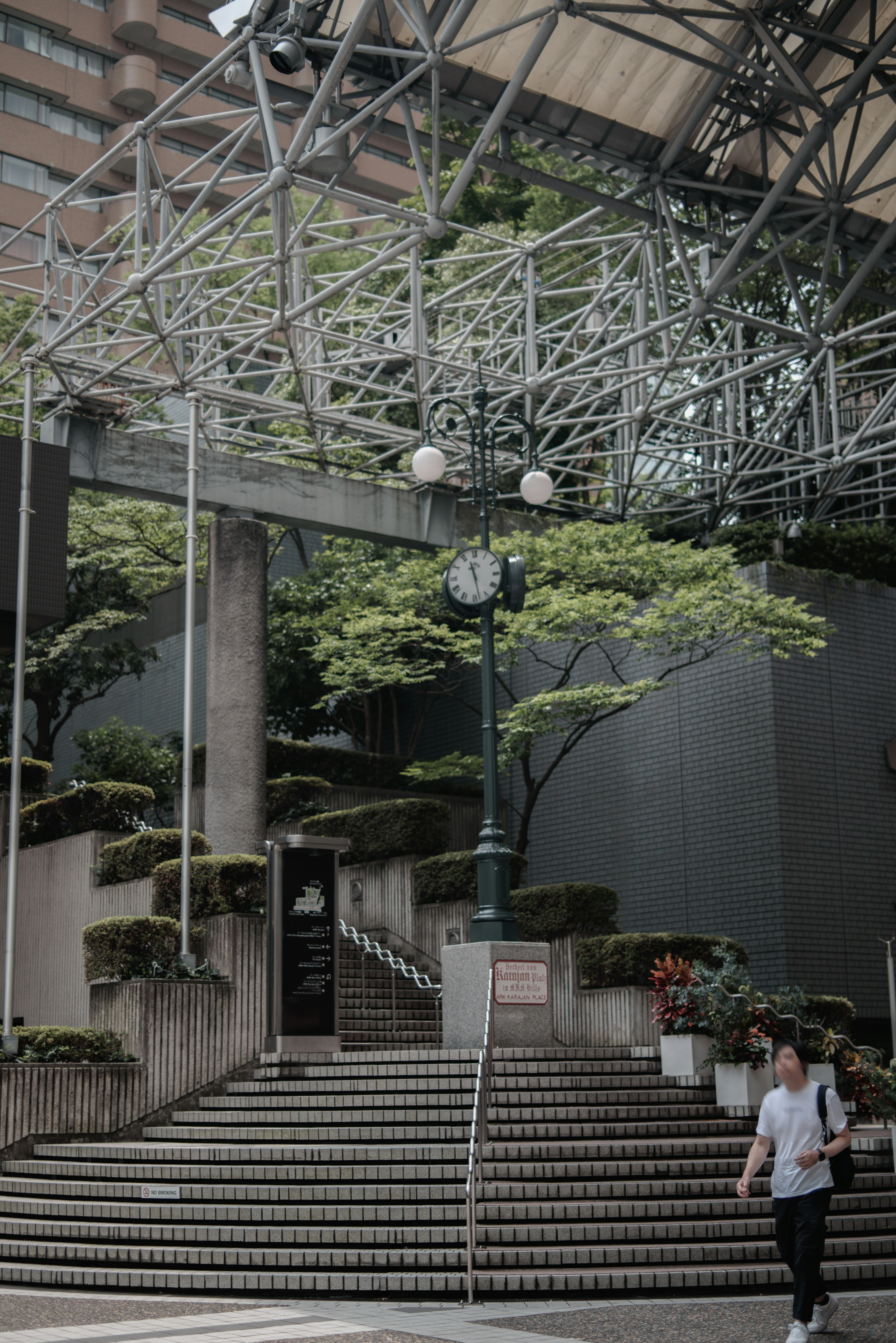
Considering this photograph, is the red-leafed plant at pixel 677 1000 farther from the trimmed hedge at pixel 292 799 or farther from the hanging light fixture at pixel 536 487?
the trimmed hedge at pixel 292 799

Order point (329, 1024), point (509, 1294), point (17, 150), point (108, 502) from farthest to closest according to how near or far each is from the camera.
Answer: point (17, 150)
point (108, 502)
point (329, 1024)
point (509, 1294)

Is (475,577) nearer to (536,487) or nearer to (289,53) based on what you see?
(536,487)

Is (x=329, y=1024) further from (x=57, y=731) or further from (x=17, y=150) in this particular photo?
(x=17, y=150)

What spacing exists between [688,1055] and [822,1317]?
671 centimetres

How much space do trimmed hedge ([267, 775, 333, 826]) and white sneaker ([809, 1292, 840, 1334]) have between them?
17.2 meters

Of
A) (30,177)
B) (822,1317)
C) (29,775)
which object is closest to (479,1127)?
(822,1317)

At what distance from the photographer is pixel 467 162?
16.5 metres

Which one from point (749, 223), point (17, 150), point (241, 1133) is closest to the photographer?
point (241, 1133)

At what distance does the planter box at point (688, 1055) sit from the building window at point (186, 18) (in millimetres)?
54459

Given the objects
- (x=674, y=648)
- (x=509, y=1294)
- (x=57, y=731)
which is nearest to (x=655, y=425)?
(x=674, y=648)

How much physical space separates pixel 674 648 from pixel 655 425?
6468 mm

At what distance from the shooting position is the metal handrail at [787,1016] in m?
14.7

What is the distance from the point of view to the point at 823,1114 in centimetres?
802

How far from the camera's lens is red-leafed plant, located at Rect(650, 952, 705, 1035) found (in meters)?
14.9
